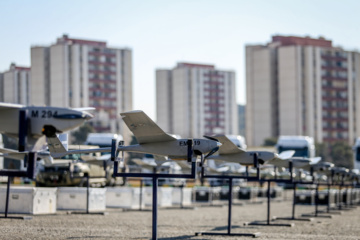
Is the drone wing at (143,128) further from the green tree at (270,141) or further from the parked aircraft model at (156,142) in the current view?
the green tree at (270,141)

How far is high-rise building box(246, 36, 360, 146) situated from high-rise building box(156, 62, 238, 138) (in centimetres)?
1755

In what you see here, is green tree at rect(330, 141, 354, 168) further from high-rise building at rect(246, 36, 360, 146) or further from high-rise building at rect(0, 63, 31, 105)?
high-rise building at rect(0, 63, 31, 105)

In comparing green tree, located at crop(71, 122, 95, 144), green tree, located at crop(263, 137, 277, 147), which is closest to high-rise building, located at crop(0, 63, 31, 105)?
green tree, located at crop(71, 122, 95, 144)

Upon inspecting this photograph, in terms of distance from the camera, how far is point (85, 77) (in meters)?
156

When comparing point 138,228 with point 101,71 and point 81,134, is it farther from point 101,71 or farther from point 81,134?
point 101,71

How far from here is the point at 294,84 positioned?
511 ft

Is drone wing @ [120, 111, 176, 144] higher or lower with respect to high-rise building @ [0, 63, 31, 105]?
lower

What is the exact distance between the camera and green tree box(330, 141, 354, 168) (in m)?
145

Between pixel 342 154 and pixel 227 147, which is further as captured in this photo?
pixel 342 154

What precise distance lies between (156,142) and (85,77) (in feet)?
454

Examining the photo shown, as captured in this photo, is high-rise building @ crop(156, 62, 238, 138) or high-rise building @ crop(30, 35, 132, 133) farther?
high-rise building @ crop(156, 62, 238, 138)

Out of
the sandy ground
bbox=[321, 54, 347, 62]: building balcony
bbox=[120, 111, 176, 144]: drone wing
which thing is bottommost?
the sandy ground

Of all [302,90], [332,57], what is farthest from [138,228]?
[332,57]

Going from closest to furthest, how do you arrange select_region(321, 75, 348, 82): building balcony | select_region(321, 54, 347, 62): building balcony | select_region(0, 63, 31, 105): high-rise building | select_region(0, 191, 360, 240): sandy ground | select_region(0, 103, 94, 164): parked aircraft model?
1. select_region(0, 103, 94, 164): parked aircraft model
2. select_region(0, 191, 360, 240): sandy ground
3. select_region(0, 63, 31, 105): high-rise building
4. select_region(321, 54, 347, 62): building balcony
5. select_region(321, 75, 348, 82): building balcony
